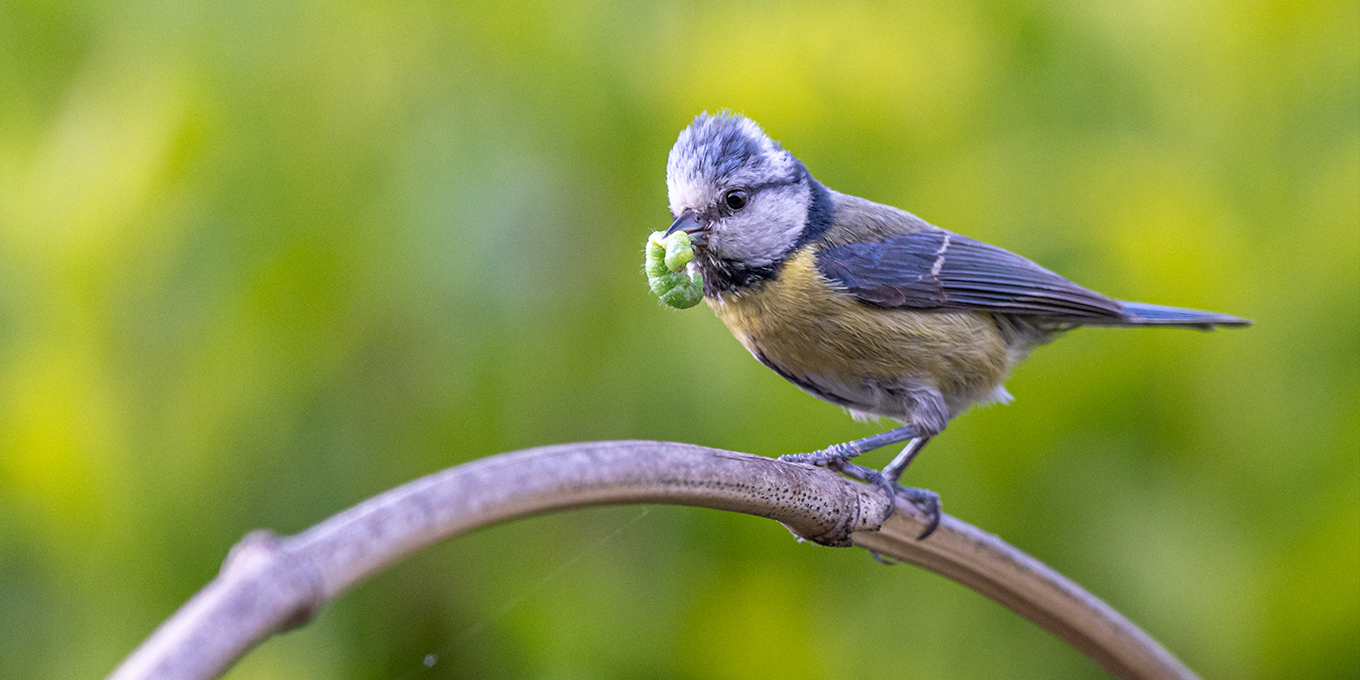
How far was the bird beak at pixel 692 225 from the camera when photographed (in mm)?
1372

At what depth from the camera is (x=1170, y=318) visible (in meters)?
1.49

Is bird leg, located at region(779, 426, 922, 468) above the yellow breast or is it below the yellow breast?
below

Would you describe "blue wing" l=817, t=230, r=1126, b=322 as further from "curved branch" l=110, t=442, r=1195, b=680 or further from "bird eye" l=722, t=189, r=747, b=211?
"curved branch" l=110, t=442, r=1195, b=680

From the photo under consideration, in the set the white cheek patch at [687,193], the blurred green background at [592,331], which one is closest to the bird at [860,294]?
the white cheek patch at [687,193]

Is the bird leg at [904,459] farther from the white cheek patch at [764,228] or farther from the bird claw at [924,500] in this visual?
the white cheek patch at [764,228]

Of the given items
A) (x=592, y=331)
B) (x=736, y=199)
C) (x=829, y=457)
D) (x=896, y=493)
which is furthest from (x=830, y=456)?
(x=592, y=331)

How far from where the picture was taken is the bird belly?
56.3 inches

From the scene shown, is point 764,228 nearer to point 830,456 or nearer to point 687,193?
point 687,193

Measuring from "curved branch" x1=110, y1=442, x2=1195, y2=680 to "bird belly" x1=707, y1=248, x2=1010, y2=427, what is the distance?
0.36m

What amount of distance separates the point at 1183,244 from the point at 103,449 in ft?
5.23

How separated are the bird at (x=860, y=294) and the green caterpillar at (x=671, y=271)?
0.30 ft

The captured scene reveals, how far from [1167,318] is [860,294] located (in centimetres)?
40

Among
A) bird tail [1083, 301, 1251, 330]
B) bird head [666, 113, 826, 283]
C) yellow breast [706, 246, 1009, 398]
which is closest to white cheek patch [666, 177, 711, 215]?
bird head [666, 113, 826, 283]

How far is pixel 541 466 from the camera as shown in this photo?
2.14ft
